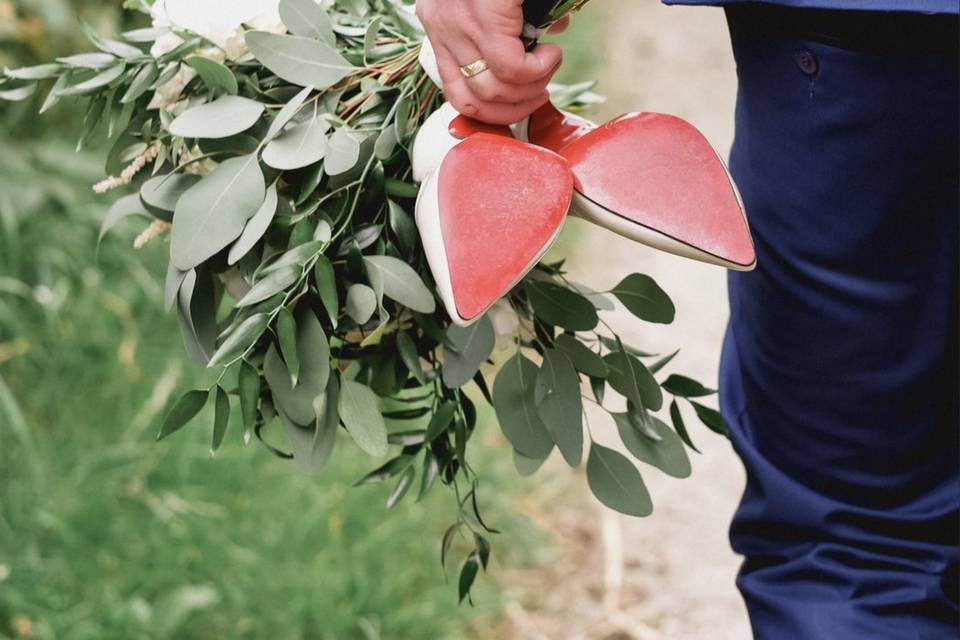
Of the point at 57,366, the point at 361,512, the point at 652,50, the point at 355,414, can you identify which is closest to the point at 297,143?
the point at 355,414

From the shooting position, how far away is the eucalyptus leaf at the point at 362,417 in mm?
895

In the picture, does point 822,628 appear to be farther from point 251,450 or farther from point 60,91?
point 251,450

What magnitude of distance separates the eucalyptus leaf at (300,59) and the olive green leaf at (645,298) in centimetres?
30

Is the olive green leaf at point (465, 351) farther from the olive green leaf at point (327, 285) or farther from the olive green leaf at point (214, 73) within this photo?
the olive green leaf at point (214, 73)

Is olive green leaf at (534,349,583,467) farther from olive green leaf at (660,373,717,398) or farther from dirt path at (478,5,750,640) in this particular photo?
dirt path at (478,5,750,640)

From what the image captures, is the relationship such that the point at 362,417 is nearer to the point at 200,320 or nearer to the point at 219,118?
the point at 200,320

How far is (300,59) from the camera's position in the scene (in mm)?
941

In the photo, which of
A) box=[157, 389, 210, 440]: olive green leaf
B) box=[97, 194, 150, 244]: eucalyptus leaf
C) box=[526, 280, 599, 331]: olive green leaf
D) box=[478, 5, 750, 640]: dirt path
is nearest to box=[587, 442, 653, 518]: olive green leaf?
box=[526, 280, 599, 331]: olive green leaf

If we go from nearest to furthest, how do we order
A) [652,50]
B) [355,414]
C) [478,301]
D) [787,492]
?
[478,301] < [355,414] < [787,492] < [652,50]

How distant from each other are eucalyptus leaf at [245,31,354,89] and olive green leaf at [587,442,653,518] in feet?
1.31

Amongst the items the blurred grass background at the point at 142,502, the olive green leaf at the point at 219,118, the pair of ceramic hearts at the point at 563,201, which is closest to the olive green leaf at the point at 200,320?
the olive green leaf at the point at 219,118

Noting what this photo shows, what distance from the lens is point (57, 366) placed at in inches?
76.2

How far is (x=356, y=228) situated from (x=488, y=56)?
0.19m

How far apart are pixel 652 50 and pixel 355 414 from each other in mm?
2939
